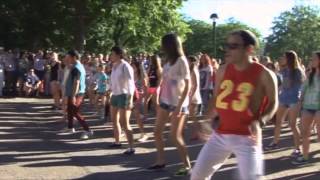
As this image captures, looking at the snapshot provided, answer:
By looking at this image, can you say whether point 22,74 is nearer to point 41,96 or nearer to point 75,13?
point 41,96

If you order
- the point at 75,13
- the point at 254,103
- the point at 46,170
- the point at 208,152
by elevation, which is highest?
the point at 75,13

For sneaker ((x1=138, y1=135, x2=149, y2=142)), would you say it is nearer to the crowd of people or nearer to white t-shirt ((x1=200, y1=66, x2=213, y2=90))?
the crowd of people

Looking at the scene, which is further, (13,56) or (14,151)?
(13,56)

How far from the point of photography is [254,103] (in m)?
5.31

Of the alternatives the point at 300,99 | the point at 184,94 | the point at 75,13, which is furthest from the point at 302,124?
Result: the point at 75,13

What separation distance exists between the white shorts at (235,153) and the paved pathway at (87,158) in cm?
296

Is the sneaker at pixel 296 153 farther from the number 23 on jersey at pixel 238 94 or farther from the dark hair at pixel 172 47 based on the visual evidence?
the number 23 on jersey at pixel 238 94

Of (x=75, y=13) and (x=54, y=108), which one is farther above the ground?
(x=75, y=13)

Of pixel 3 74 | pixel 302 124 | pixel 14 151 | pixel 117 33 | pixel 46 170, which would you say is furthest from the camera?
pixel 117 33

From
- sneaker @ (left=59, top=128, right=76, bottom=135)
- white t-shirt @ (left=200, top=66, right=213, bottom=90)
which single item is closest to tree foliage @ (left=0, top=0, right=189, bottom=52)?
white t-shirt @ (left=200, top=66, right=213, bottom=90)

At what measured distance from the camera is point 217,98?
5512mm

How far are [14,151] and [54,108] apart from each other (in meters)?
7.19

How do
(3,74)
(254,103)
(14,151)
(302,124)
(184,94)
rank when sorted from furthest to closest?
(3,74)
(14,151)
(302,124)
(184,94)
(254,103)

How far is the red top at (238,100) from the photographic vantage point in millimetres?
5262
